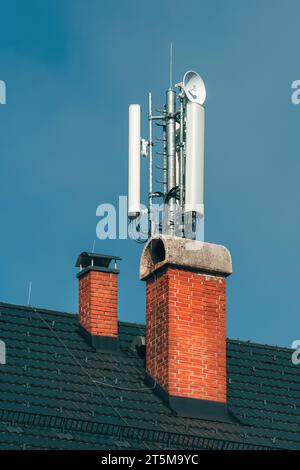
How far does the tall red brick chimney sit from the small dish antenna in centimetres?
277

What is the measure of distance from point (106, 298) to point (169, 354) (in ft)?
7.27

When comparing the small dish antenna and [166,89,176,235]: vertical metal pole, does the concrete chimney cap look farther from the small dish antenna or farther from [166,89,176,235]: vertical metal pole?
the small dish antenna

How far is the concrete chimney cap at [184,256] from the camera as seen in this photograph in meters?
34.8

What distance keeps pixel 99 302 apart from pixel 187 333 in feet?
6.65

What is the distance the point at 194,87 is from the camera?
120 feet

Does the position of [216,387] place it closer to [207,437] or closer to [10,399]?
[207,437]

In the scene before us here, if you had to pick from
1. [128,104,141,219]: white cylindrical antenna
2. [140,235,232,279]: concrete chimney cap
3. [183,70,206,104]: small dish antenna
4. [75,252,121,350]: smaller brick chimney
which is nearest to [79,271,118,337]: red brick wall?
[75,252,121,350]: smaller brick chimney

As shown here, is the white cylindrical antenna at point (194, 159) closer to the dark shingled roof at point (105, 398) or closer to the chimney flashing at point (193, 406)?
the dark shingled roof at point (105, 398)

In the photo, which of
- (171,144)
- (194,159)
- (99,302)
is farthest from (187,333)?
(171,144)

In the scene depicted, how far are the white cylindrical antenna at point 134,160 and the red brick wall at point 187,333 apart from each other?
1.40 metres

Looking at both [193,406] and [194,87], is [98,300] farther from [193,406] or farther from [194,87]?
[194,87]

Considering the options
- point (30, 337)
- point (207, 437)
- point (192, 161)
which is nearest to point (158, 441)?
point (207, 437)

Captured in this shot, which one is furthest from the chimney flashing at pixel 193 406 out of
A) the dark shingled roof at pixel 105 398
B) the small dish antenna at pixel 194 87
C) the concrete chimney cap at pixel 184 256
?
the small dish antenna at pixel 194 87
